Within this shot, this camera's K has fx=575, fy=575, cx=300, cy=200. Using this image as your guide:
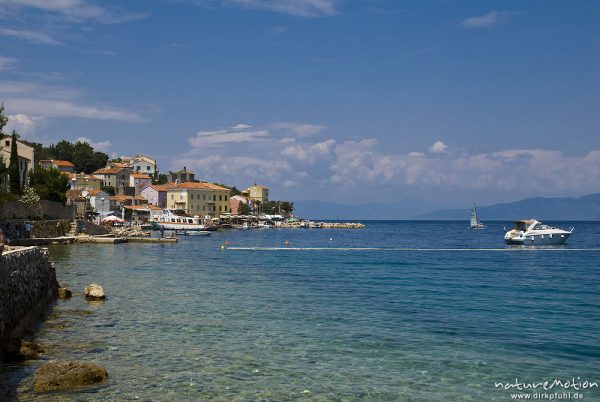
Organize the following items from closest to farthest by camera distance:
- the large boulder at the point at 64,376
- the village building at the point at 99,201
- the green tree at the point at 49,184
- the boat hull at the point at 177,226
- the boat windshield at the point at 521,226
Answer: the large boulder at the point at 64,376 → the green tree at the point at 49,184 → the boat windshield at the point at 521,226 → the boat hull at the point at 177,226 → the village building at the point at 99,201

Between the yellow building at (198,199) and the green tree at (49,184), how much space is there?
6381 cm

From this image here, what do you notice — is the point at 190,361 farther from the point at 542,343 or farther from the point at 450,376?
the point at 542,343

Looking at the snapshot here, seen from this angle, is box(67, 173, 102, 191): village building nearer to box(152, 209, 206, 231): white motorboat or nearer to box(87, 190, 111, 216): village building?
box(87, 190, 111, 216): village building

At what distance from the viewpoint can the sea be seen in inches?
522

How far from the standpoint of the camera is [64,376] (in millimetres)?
12891

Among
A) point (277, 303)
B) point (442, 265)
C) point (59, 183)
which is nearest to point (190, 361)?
point (277, 303)

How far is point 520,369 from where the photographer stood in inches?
590

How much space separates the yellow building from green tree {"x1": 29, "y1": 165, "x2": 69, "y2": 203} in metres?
63.8

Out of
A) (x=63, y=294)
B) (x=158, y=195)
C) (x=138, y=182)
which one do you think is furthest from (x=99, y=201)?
(x=63, y=294)

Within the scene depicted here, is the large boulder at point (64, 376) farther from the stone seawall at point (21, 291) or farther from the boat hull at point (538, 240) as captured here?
the boat hull at point (538, 240)

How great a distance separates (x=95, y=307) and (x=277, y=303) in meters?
7.73

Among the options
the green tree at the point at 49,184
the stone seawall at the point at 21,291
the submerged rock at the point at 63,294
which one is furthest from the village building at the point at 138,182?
the stone seawall at the point at 21,291

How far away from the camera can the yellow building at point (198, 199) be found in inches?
5846

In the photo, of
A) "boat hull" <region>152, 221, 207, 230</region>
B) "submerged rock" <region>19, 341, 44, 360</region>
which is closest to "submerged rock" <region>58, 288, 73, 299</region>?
"submerged rock" <region>19, 341, 44, 360</region>
